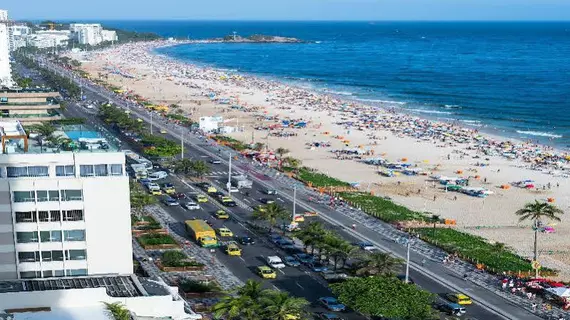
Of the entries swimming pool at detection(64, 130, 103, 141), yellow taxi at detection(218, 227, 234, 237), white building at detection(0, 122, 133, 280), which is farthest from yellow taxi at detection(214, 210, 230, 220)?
white building at detection(0, 122, 133, 280)

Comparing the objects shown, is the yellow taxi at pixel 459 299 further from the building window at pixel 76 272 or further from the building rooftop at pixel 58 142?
the building rooftop at pixel 58 142

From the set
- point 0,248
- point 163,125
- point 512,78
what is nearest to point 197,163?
point 163,125

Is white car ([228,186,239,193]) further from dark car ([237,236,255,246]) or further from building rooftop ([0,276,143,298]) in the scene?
building rooftop ([0,276,143,298])

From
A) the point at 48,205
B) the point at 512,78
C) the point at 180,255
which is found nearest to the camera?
the point at 48,205

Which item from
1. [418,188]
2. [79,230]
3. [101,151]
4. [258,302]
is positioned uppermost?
[101,151]

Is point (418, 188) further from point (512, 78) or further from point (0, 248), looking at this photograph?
point (512, 78)

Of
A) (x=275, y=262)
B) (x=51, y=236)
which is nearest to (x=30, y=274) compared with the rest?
(x=51, y=236)
